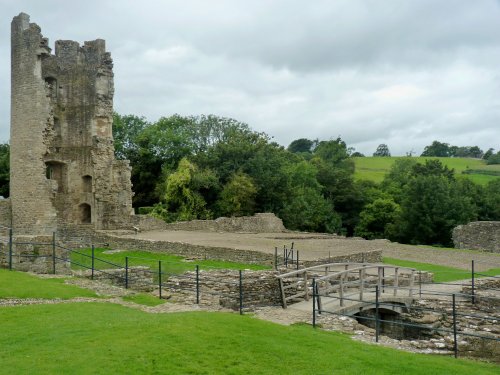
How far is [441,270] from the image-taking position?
25938 millimetres

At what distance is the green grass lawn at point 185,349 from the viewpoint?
27.8ft

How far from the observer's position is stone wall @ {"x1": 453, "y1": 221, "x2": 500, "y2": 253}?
36.7 meters

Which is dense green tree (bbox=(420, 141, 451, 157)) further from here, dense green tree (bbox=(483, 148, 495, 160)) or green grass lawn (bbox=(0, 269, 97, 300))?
green grass lawn (bbox=(0, 269, 97, 300))

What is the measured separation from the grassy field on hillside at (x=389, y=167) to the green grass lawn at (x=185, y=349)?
72.3 metres

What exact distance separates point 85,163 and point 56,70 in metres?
7.21

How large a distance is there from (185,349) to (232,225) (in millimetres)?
32689

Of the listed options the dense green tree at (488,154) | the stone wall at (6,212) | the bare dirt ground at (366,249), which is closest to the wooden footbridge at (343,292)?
the bare dirt ground at (366,249)

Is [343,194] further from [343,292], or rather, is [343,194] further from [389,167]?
[343,292]

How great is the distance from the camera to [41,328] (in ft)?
34.6

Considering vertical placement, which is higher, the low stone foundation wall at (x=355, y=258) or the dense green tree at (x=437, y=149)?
the dense green tree at (x=437, y=149)

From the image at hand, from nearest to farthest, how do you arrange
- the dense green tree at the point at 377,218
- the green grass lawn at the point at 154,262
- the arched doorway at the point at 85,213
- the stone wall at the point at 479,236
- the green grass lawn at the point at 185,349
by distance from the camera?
1. the green grass lawn at the point at 185,349
2. the green grass lawn at the point at 154,262
3. the stone wall at the point at 479,236
4. the arched doorway at the point at 85,213
5. the dense green tree at the point at 377,218

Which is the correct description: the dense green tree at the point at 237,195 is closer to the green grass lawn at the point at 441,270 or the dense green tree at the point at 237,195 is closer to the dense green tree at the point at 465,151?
the green grass lawn at the point at 441,270

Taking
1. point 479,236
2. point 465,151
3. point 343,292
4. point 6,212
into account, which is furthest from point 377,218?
point 465,151

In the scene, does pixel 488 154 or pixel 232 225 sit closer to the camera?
pixel 232 225
